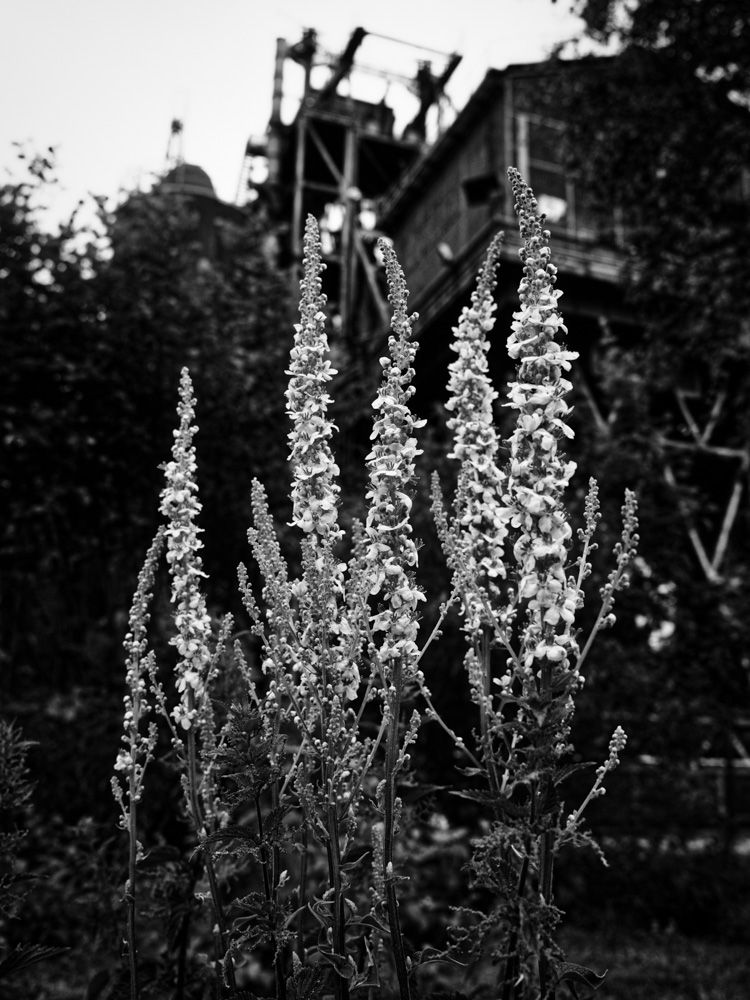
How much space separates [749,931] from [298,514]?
706 cm

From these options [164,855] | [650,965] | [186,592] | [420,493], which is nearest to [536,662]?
[186,592]

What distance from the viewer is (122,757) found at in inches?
100

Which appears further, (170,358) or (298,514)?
(170,358)

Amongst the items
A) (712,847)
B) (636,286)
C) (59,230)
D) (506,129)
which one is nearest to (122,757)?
(59,230)

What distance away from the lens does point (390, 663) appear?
7.04 feet

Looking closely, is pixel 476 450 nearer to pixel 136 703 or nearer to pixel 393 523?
pixel 393 523

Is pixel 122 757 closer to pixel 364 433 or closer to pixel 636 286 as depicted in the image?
pixel 364 433

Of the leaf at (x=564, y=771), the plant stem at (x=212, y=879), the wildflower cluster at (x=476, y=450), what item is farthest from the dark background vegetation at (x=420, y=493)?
the leaf at (x=564, y=771)

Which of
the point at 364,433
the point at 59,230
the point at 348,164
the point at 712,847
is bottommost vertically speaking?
the point at 712,847

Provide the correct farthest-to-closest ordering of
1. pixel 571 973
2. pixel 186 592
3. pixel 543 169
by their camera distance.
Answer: pixel 543 169 → pixel 186 592 → pixel 571 973

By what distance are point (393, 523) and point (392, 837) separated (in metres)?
0.78

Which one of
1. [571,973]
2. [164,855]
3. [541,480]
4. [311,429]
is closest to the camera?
[571,973]

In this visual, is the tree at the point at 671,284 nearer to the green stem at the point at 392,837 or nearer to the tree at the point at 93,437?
the tree at the point at 93,437

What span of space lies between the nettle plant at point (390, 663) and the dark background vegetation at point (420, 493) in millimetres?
3815
